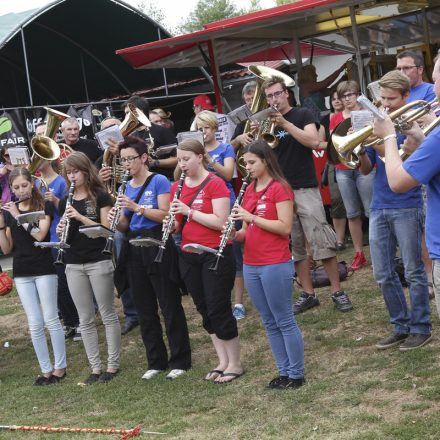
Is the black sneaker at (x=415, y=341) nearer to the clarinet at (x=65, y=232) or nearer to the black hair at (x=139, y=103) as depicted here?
the clarinet at (x=65, y=232)

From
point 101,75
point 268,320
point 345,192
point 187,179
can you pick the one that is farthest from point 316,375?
point 101,75

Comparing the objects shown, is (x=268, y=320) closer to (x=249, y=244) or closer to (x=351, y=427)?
(x=249, y=244)

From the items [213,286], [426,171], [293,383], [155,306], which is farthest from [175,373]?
[426,171]

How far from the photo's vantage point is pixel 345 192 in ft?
29.2

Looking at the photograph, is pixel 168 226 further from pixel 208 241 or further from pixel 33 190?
pixel 33 190

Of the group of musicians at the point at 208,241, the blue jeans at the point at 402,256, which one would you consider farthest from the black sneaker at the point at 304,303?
the blue jeans at the point at 402,256

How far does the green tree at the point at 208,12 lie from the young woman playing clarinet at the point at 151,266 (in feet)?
191

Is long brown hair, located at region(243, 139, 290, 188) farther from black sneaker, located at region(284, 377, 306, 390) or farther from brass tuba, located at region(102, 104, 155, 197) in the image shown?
brass tuba, located at region(102, 104, 155, 197)

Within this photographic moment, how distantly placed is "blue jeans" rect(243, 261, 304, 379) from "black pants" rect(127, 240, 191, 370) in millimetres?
961

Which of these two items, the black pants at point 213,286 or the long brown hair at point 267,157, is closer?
the long brown hair at point 267,157

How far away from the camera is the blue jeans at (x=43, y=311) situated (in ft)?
23.2

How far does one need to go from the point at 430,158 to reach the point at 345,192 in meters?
5.15

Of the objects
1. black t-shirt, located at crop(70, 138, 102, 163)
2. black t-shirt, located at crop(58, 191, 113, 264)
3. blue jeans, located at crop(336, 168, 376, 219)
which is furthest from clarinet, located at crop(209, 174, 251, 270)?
black t-shirt, located at crop(70, 138, 102, 163)

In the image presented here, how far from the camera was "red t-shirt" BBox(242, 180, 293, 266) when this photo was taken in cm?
570
